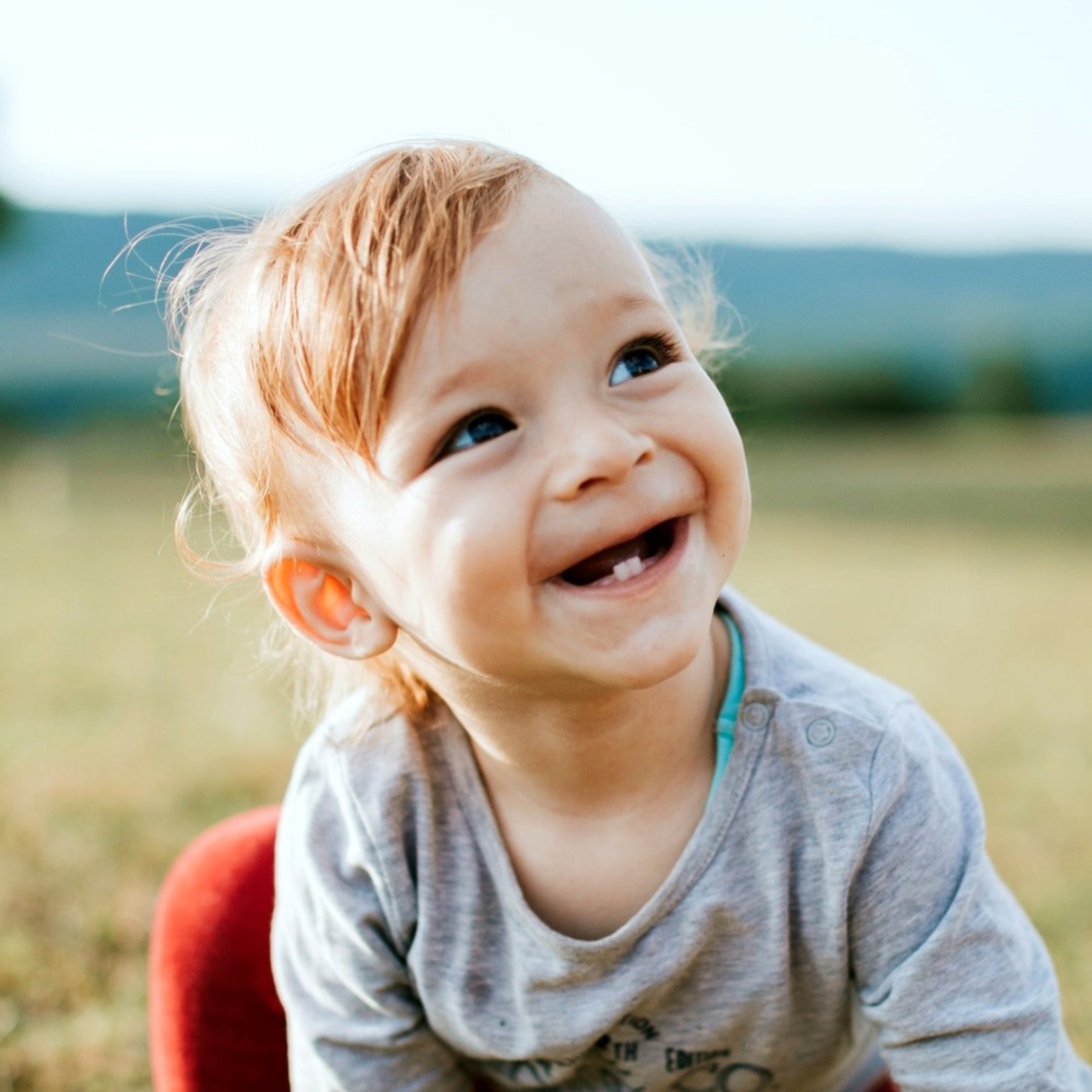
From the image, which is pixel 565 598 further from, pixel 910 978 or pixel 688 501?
pixel 910 978

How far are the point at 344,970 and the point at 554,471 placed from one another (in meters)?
0.66

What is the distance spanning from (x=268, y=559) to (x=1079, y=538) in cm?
675

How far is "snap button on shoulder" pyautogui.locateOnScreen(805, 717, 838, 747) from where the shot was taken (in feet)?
4.21

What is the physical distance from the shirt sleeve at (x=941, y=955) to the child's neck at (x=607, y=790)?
0.63 feet

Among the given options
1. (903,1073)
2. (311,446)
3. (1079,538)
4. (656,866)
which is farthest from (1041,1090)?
A: (1079,538)

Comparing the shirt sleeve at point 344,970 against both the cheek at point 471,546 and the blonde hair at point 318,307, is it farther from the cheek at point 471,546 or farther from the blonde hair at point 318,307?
the cheek at point 471,546

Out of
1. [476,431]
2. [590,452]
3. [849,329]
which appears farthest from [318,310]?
[849,329]

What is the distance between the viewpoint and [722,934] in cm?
131

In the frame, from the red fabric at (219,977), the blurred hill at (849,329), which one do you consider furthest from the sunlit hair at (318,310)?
the blurred hill at (849,329)

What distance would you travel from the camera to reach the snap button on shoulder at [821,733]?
1.28 meters

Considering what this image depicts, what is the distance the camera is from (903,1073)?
129cm

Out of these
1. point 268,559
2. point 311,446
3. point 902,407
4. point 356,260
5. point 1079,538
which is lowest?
point 902,407

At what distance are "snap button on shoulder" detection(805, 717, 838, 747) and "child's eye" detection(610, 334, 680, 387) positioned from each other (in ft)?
1.29

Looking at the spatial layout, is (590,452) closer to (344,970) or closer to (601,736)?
(601,736)
